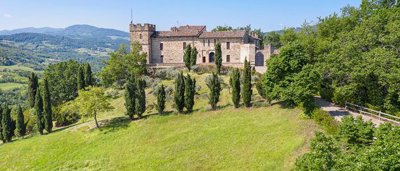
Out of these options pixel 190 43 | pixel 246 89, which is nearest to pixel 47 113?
pixel 246 89

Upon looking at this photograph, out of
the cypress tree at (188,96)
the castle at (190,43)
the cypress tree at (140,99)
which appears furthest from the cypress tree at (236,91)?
the castle at (190,43)

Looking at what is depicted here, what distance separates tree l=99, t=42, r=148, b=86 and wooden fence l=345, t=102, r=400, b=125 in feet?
121

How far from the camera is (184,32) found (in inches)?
2697

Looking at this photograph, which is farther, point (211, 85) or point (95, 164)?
point (211, 85)

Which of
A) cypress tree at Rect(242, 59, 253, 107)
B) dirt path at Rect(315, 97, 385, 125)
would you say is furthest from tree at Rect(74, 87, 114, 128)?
dirt path at Rect(315, 97, 385, 125)

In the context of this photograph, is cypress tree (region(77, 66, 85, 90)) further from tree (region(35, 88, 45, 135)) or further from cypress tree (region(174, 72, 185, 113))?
cypress tree (region(174, 72, 185, 113))

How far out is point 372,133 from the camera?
23.9 m

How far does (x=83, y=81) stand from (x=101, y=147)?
94.2 ft

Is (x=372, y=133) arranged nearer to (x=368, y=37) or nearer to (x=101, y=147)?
(x=368, y=37)

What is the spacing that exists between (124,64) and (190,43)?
13782 millimetres

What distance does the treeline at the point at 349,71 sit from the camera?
35688 millimetres

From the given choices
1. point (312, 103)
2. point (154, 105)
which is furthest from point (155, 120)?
point (312, 103)

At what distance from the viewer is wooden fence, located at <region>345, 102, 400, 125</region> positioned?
32588 mm

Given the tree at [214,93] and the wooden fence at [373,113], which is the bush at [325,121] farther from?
the tree at [214,93]
